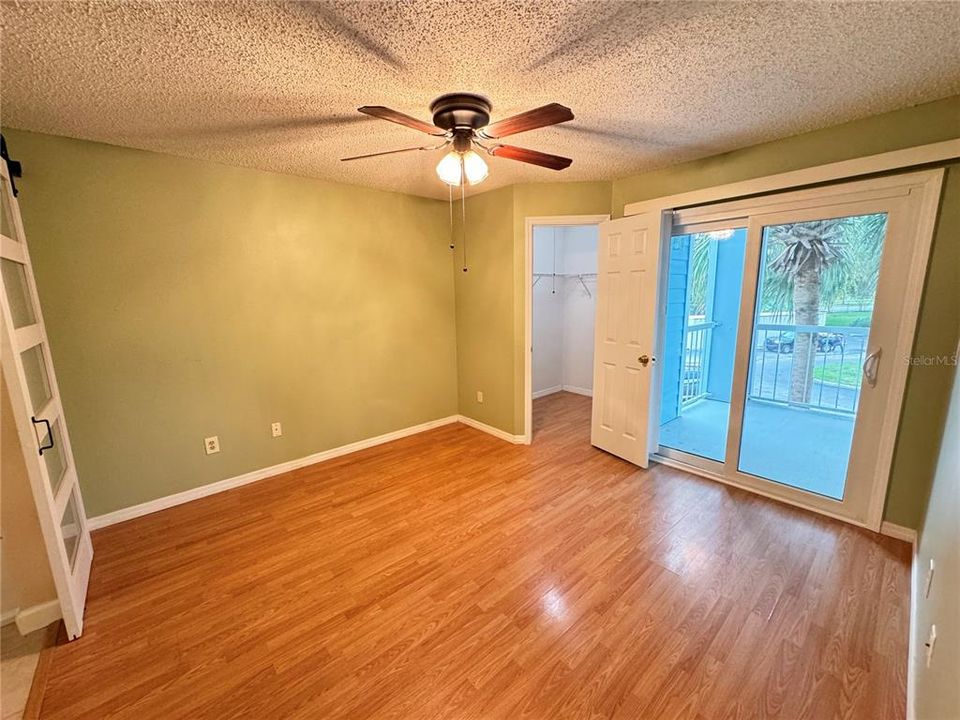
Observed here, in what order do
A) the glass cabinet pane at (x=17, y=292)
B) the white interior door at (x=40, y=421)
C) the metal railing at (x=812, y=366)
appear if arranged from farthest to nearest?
the metal railing at (x=812, y=366) < the glass cabinet pane at (x=17, y=292) < the white interior door at (x=40, y=421)

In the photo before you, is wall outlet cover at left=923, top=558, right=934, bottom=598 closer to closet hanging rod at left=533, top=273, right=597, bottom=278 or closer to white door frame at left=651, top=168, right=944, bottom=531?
white door frame at left=651, top=168, right=944, bottom=531

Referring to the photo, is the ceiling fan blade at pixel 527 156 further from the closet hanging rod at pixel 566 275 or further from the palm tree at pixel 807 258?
the closet hanging rod at pixel 566 275

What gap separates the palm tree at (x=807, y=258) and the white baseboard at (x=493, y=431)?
2483 mm

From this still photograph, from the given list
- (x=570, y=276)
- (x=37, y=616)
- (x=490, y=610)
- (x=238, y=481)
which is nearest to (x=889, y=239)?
(x=490, y=610)

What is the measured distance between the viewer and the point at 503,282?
11.8ft

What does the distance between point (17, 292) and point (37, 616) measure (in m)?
1.52

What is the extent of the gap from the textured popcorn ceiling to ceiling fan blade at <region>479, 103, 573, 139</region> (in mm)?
246

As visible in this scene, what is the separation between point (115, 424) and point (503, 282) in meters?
3.07

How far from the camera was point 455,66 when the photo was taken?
5.30 feet

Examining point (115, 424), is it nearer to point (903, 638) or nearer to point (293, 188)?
point (293, 188)

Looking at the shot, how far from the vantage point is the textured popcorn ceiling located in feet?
4.27

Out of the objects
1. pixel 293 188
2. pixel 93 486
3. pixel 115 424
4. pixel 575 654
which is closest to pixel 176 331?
pixel 115 424

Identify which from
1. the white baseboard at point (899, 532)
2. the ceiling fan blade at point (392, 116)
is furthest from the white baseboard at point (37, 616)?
the white baseboard at point (899, 532)

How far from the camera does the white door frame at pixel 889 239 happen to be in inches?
80.1
